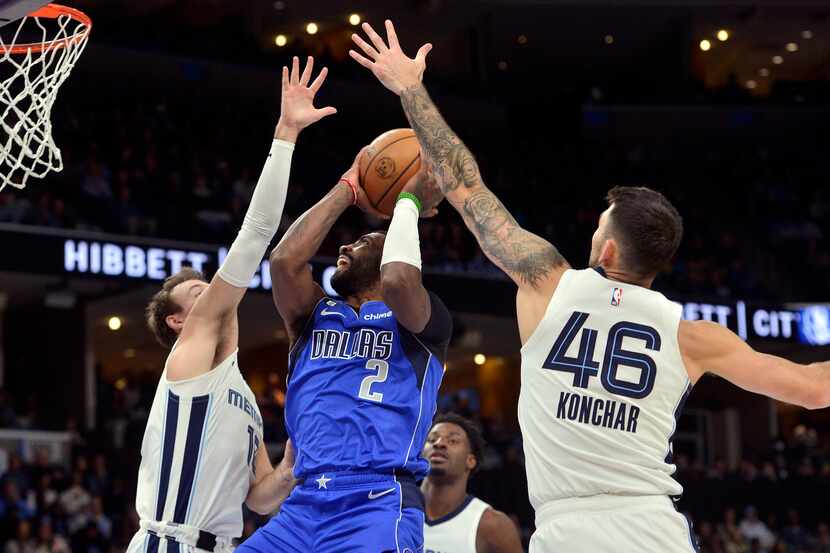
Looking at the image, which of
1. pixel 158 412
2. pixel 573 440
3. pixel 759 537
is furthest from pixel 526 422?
pixel 759 537

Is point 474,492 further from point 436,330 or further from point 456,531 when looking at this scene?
point 436,330

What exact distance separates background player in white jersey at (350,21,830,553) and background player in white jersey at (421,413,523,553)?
9.10ft

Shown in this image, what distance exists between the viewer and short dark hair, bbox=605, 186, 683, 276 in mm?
3918

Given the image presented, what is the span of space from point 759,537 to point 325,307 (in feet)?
49.3

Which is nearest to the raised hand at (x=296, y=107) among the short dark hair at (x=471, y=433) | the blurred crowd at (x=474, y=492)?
the short dark hair at (x=471, y=433)

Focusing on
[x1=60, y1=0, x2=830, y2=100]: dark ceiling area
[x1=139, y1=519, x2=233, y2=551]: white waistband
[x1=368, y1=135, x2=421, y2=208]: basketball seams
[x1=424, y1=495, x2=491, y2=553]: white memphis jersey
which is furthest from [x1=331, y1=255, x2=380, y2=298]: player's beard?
[x1=60, y1=0, x2=830, y2=100]: dark ceiling area

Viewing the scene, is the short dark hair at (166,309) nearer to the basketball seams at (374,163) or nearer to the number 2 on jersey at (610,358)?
the basketball seams at (374,163)

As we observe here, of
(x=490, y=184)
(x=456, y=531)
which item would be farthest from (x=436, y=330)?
(x=490, y=184)

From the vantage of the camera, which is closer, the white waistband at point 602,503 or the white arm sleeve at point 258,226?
the white waistband at point 602,503

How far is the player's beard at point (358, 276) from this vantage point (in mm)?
4953

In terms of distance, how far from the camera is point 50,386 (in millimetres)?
19953

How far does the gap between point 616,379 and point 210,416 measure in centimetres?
173

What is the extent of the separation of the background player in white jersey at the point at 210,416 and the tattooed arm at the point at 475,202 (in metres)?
0.38

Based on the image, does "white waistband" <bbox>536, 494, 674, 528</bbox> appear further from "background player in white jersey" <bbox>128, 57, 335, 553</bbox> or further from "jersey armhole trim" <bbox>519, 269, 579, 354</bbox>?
"background player in white jersey" <bbox>128, 57, 335, 553</bbox>
